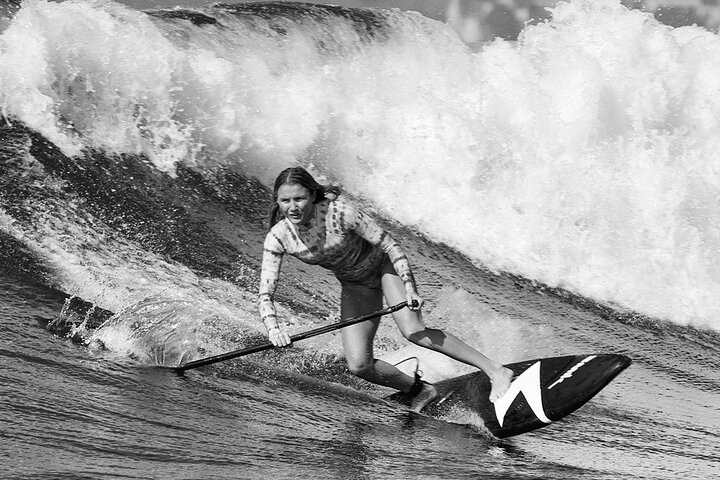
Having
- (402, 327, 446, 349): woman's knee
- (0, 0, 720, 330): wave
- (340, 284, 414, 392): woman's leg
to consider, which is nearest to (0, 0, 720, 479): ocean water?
(0, 0, 720, 330): wave

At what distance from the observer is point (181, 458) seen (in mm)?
3080

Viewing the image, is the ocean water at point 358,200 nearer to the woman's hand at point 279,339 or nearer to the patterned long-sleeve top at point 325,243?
the woman's hand at point 279,339

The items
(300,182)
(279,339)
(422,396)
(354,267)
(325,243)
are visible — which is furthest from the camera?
(422,396)

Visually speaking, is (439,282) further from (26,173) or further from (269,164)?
(26,173)

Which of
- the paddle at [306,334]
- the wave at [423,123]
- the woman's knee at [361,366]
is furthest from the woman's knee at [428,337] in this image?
the wave at [423,123]

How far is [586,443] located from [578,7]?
7271 mm

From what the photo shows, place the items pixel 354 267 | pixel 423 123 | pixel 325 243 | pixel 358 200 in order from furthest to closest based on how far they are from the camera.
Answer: pixel 423 123 → pixel 358 200 → pixel 354 267 → pixel 325 243

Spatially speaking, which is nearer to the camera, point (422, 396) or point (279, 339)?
point (279, 339)

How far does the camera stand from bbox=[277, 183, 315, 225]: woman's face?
3918mm

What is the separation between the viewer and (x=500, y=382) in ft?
14.0

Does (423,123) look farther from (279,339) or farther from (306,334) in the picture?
(279,339)

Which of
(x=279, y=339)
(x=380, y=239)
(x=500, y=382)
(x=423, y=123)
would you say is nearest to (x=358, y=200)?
(x=423, y=123)

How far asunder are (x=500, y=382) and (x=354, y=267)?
0.88 meters

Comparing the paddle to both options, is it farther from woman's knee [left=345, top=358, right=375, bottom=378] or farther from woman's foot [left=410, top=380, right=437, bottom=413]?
woman's foot [left=410, top=380, right=437, bottom=413]
